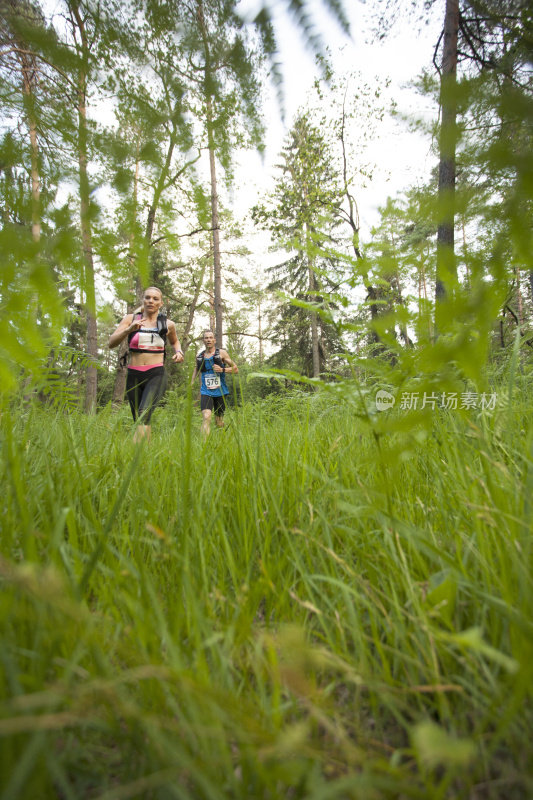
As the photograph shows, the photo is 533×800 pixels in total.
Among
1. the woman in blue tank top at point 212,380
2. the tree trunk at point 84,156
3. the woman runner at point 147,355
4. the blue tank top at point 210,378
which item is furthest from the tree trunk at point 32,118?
the blue tank top at point 210,378

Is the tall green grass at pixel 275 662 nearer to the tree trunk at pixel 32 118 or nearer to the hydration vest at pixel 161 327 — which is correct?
the tree trunk at pixel 32 118

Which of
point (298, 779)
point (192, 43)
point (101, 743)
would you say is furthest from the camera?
point (192, 43)

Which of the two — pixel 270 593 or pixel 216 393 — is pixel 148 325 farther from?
pixel 270 593

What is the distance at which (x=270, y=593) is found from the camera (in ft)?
2.61

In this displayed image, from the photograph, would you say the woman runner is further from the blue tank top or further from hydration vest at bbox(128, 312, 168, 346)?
the blue tank top

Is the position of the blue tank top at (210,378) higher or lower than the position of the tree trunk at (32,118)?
lower

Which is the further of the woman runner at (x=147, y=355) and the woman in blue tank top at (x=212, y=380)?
the woman in blue tank top at (x=212, y=380)

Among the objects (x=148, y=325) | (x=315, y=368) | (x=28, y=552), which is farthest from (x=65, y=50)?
(x=315, y=368)

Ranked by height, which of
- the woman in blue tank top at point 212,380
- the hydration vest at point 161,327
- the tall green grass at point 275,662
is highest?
the hydration vest at point 161,327

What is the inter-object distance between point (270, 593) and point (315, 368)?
17731 mm

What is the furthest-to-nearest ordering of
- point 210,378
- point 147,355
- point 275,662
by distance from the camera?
point 210,378, point 147,355, point 275,662

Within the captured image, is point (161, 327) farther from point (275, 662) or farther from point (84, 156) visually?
point (275, 662)

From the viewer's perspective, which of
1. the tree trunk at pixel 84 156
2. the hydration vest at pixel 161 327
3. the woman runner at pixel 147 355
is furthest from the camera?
the hydration vest at pixel 161 327

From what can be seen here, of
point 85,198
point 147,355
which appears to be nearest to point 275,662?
point 85,198
